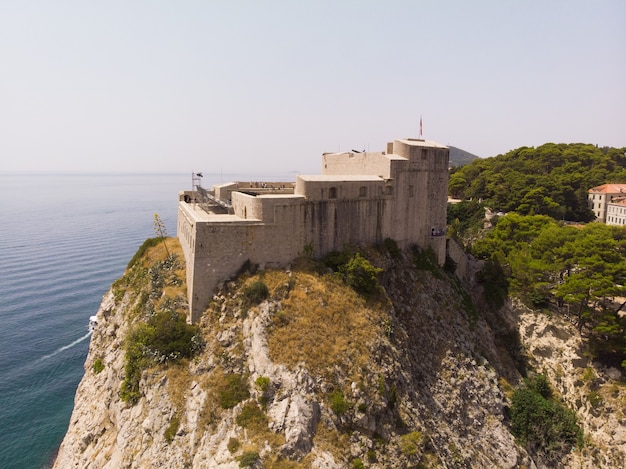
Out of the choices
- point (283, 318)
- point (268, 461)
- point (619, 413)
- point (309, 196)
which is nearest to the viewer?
point (268, 461)

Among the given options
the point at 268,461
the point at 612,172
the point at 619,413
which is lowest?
the point at 619,413

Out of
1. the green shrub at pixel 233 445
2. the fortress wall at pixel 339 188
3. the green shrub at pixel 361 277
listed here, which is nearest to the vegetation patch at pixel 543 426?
the green shrub at pixel 361 277

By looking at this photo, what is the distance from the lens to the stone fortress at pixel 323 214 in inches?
1179

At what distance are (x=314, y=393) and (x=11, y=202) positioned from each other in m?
196

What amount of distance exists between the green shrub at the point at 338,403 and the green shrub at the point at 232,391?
5002mm

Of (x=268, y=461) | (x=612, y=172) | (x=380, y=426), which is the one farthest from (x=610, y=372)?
(x=612, y=172)

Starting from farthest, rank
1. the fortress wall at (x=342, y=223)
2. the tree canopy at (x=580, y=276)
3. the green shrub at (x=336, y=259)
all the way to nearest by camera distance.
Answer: the tree canopy at (x=580, y=276) < the green shrub at (x=336, y=259) < the fortress wall at (x=342, y=223)

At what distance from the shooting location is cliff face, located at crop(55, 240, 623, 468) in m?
23.3

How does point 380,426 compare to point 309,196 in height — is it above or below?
below

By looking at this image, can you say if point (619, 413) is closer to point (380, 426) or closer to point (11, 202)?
point (380, 426)

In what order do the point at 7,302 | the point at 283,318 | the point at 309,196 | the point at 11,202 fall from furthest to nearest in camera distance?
the point at 11,202, the point at 7,302, the point at 309,196, the point at 283,318

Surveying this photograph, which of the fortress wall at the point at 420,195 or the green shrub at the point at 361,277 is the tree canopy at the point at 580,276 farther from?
the green shrub at the point at 361,277

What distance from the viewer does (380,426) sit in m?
25.2

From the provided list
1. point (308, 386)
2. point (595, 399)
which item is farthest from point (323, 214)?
point (595, 399)
